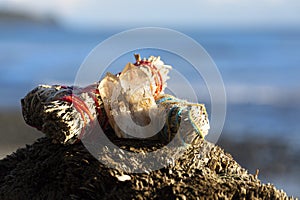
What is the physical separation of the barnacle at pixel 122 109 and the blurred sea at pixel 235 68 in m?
0.41

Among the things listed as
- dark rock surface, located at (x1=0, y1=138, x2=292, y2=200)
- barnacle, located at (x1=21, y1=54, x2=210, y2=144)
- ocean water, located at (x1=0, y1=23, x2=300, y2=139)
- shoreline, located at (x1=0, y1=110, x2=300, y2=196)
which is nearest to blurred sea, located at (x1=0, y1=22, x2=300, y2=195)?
ocean water, located at (x1=0, y1=23, x2=300, y2=139)

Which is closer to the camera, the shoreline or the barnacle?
the barnacle

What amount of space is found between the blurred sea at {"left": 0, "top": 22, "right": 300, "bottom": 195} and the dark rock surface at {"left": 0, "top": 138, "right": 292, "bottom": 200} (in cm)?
57

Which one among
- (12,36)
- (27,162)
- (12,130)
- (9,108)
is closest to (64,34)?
(12,36)

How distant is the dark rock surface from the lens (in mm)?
2100

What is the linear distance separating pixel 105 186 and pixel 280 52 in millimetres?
14061

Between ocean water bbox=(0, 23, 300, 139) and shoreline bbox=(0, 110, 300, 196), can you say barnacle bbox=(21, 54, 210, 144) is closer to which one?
ocean water bbox=(0, 23, 300, 139)

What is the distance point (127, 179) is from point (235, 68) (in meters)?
10.9

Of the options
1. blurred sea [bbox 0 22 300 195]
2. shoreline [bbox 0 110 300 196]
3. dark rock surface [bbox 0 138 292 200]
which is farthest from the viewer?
blurred sea [bbox 0 22 300 195]

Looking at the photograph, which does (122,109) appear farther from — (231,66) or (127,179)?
(231,66)

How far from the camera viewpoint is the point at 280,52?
1571cm

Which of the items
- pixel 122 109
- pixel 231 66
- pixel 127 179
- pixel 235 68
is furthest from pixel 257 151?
pixel 231 66

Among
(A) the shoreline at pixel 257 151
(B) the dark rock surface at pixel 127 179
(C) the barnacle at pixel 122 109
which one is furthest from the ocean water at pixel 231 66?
(A) the shoreline at pixel 257 151

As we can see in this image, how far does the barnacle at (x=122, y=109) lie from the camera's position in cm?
217
